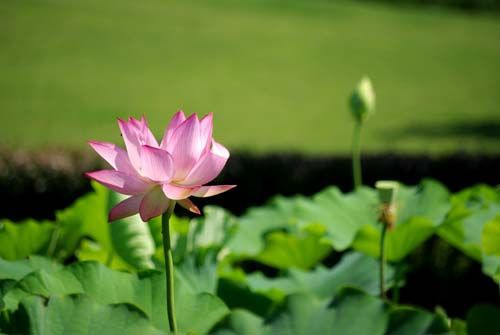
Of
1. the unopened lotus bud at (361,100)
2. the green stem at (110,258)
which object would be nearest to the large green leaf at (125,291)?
the green stem at (110,258)

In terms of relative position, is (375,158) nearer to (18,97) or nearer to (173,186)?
(173,186)

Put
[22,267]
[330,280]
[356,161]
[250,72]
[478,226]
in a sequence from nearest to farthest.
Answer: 1. [22,267]
2. [478,226]
3. [330,280]
4. [356,161]
5. [250,72]

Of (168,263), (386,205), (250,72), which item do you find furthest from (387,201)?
(250,72)

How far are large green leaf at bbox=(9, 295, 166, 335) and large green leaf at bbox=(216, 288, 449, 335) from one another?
115mm

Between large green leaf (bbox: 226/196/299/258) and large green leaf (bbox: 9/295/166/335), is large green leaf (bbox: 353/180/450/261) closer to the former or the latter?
large green leaf (bbox: 226/196/299/258)

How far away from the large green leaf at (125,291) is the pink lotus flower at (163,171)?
0.62 ft

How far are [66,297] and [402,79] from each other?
11.9 meters

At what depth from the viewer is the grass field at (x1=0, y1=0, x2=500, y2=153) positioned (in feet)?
28.5

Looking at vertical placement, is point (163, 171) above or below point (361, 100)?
above

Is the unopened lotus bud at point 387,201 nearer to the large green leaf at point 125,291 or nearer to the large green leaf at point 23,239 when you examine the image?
the large green leaf at point 125,291

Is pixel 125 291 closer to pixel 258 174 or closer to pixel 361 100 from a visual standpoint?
pixel 361 100

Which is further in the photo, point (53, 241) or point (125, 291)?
point (53, 241)

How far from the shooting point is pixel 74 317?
32.7 inches

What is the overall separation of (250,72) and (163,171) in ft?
39.4
